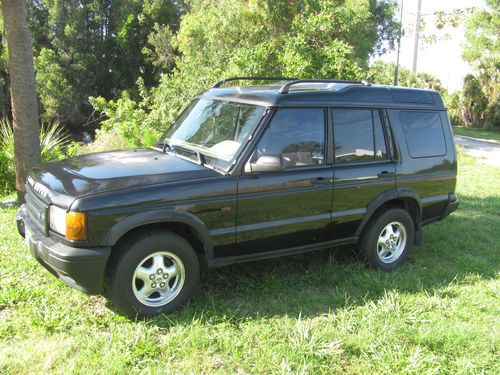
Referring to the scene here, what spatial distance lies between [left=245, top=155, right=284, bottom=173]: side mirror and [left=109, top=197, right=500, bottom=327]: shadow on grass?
1.15 meters

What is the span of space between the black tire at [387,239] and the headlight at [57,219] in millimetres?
2950

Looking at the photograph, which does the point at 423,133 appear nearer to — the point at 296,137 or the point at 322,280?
the point at 296,137

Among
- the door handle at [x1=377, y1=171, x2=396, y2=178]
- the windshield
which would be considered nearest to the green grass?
the door handle at [x1=377, y1=171, x2=396, y2=178]

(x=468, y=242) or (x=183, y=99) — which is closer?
(x=468, y=242)

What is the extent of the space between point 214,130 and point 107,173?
1.11 m

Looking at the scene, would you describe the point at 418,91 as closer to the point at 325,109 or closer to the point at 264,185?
the point at 325,109

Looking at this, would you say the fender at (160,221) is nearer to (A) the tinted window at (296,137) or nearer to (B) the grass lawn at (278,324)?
(B) the grass lawn at (278,324)

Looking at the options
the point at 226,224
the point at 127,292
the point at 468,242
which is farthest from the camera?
the point at 468,242

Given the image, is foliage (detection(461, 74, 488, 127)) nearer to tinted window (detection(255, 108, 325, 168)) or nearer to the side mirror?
tinted window (detection(255, 108, 325, 168))

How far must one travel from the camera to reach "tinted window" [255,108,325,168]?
4145 mm

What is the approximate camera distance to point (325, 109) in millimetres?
4484

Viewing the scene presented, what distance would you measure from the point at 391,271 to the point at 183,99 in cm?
875

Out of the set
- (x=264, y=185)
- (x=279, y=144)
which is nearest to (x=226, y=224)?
(x=264, y=185)

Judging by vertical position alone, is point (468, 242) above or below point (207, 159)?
below
